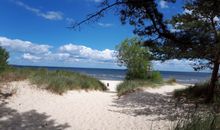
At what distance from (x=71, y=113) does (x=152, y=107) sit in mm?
3799

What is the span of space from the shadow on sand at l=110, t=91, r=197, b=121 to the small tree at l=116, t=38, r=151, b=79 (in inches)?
328

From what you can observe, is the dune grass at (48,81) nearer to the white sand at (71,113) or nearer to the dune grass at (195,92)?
the white sand at (71,113)

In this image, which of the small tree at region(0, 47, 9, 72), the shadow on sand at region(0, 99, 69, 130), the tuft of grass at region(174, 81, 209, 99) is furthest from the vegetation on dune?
the shadow on sand at region(0, 99, 69, 130)

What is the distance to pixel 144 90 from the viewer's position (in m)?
18.9

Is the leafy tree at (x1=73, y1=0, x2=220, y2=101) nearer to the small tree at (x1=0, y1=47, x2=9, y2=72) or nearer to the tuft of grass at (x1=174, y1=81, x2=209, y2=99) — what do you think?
the tuft of grass at (x1=174, y1=81, x2=209, y2=99)

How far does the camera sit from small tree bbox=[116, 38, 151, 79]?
25688 mm

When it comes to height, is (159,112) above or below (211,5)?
below

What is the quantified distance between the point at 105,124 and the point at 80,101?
4692 millimetres

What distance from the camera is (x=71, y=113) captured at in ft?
37.8

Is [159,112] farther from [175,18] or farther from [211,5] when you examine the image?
[211,5]

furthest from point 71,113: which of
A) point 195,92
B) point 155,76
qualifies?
point 155,76

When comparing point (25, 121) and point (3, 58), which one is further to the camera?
point (3, 58)

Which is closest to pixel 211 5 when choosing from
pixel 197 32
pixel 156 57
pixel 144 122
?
pixel 197 32

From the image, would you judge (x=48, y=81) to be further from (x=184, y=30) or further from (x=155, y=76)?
(x=155, y=76)
